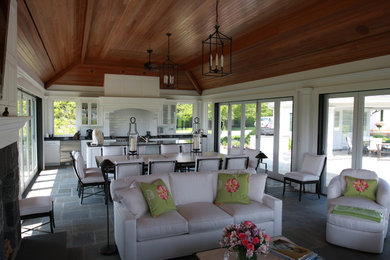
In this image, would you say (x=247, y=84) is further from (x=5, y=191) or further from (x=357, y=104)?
(x=5, y=191)

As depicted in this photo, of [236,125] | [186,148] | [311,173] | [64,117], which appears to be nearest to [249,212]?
[311,173]

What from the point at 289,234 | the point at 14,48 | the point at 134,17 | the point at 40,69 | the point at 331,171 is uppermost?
the point at 134,17

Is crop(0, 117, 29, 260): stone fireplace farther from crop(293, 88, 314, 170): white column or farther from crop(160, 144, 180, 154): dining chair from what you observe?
crop(293, 88, 314, 170): white column

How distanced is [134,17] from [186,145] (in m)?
3.42

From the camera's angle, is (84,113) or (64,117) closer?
(64,117)

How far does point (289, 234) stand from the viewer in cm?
418

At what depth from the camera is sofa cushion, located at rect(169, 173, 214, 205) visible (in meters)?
4.02

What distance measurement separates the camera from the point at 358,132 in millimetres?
5527

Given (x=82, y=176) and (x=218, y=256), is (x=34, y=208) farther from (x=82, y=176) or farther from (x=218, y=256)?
(x=218, y=256)

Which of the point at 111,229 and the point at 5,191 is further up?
the point at 5,191

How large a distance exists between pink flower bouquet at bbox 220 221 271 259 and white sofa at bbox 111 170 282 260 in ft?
3.47

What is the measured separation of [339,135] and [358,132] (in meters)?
0.44

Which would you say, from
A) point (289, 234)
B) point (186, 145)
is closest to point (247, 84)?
point (186, 145)

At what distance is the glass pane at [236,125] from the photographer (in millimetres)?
9258
